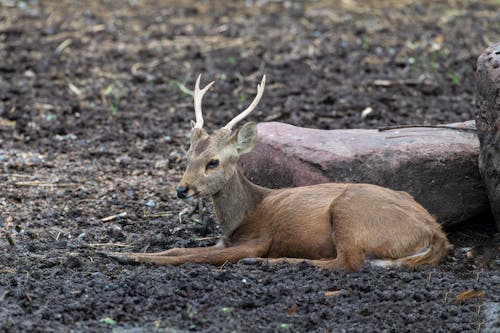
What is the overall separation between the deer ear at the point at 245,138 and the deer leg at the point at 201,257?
707mm

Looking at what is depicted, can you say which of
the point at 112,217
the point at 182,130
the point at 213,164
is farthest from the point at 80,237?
the point at 182,130

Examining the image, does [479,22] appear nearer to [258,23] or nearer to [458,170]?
[258,23]

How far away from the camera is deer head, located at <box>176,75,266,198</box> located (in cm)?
608

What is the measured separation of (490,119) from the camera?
246 inches

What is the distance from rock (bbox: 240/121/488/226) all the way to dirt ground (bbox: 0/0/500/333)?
311 mm

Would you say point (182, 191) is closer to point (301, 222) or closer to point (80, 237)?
point (301, 222)

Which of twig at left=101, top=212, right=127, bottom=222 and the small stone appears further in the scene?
twig at left=101, top=212, right=127, bottom=222

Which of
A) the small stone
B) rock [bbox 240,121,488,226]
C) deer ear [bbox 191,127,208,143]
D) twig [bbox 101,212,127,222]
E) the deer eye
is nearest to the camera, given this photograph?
the deer eye

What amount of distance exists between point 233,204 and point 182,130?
3.23 m

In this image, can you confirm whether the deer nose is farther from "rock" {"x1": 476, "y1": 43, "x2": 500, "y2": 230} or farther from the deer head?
"rock" {"x1": 476, "y1": 43, "x2": 500, "y2": 230}

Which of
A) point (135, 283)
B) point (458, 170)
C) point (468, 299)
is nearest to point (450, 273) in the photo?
point (468, 299)

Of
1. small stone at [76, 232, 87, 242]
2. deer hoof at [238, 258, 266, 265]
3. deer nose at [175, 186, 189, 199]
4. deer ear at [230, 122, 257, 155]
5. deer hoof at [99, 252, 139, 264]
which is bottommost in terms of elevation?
small stone at [76, 232, 87, 242]

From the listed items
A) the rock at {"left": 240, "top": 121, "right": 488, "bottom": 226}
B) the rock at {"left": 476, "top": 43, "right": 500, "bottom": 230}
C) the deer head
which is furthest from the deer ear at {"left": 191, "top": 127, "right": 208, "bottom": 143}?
the rock at {"left": 476, "top": 43, "right": 500, "bottom": 230}

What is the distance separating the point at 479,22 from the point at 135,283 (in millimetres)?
8490
